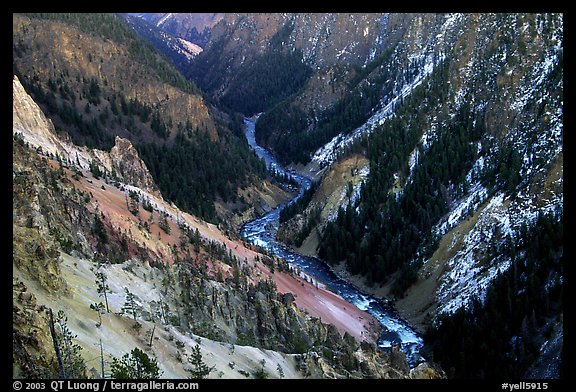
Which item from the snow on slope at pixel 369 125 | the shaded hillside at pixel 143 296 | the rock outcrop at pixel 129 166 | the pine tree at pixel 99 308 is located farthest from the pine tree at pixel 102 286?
the snow on slope at pixel 369 125

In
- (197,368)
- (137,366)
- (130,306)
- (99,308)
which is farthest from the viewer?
(130,306)

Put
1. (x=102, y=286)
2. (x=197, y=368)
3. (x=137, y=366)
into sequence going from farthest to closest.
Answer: (x=102, y=286)
(x=197, y=368)
(x=137, y=366)

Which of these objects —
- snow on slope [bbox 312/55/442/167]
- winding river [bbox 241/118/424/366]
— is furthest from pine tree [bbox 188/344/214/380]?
snow on slope [bbox 312/55/442/167]

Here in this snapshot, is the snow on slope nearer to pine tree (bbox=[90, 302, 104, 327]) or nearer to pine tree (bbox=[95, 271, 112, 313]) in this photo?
pine tree (bbox=[95, 271, 112, 313])

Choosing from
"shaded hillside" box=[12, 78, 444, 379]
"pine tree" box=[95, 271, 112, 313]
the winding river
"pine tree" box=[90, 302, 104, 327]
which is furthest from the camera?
the winding river

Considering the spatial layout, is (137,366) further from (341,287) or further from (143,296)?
(341,287)

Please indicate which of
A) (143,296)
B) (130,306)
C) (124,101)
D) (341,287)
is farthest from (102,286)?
(124,101)

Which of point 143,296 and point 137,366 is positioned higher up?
point 137,366

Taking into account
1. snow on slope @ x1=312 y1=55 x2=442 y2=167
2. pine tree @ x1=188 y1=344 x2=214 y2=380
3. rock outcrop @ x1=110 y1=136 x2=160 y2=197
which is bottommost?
rock outcrop @ x1=110 y1=136 x2=160 y2=197
